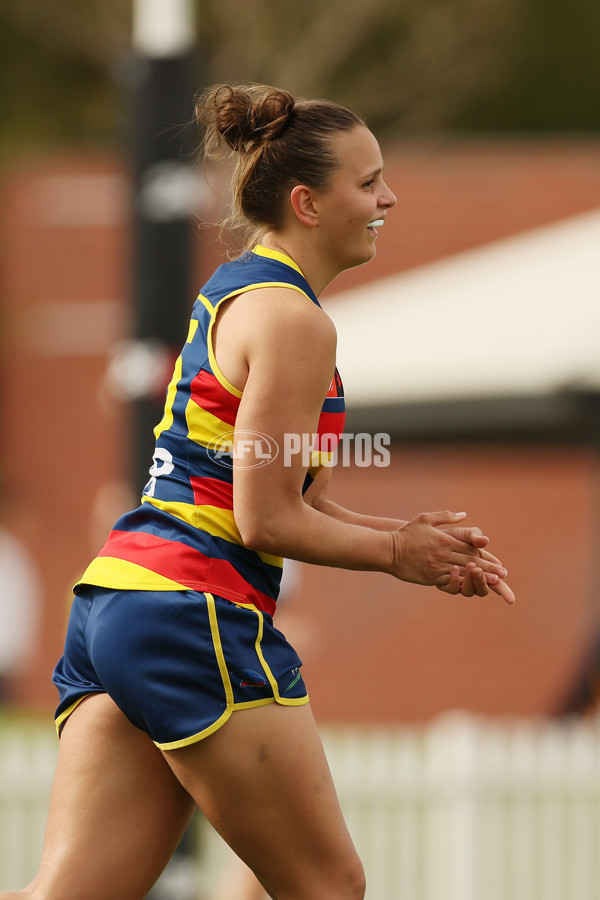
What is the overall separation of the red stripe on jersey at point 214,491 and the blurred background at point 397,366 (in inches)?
27.4

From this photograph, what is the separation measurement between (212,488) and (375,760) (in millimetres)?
3934

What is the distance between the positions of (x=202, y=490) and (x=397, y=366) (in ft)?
14.2

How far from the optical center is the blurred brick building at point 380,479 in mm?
14469

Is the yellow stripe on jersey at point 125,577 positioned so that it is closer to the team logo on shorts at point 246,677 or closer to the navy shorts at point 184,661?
the navy shorts at point 184,661

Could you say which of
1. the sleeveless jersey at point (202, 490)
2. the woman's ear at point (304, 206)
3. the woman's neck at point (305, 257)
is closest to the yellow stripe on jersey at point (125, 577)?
the sleeveless jersey at point (202, 490)

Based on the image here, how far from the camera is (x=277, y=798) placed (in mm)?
2387

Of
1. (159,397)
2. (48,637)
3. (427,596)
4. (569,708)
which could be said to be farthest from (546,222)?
(159,397)

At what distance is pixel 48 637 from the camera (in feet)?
49.8

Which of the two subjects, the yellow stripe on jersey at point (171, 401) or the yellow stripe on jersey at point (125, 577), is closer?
the yellow stripe on jersey at point (125, 577)

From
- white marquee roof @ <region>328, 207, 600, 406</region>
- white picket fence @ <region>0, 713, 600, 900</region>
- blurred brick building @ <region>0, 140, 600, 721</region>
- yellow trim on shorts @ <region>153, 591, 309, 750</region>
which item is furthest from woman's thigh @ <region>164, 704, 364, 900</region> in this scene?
blurred brick building @ <region>0, 140, 600, 721</region>

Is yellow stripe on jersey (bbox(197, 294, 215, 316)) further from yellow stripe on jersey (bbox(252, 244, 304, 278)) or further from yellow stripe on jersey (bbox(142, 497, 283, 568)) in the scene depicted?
yellow stripe on jersey (bbox(142, 497, 283, 568))

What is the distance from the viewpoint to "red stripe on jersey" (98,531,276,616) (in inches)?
94.0

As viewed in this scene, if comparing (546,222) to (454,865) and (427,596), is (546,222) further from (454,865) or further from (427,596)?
(454,865)

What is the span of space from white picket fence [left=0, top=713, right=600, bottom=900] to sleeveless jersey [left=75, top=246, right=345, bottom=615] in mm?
3685
